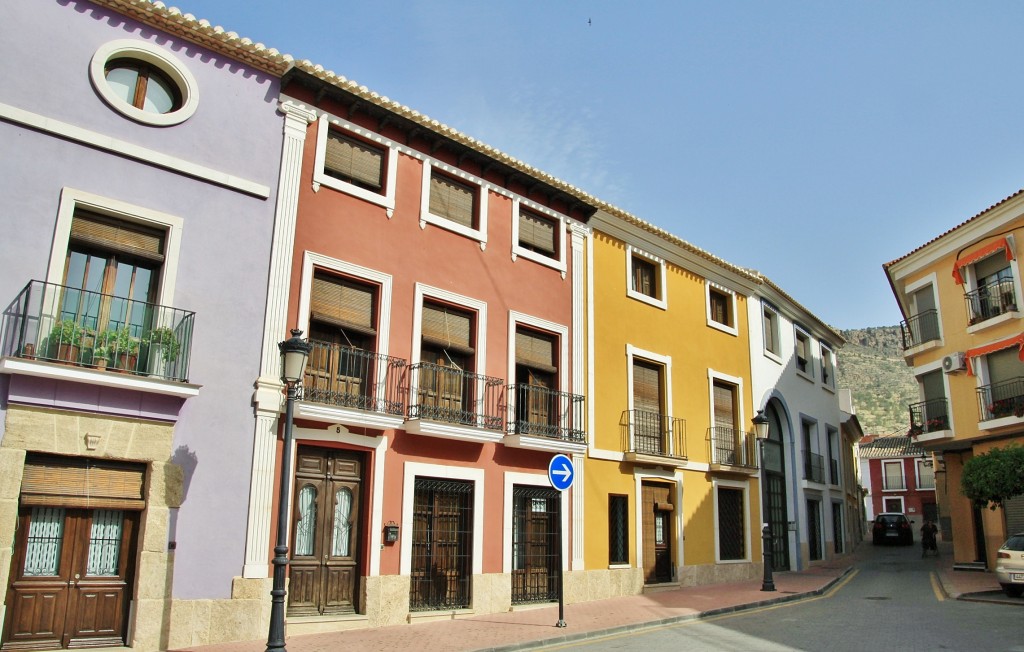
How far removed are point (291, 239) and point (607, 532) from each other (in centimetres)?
881

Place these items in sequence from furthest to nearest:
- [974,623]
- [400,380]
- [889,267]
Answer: [889,267]
[400,380]
[974,623]

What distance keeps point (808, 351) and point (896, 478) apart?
1348 inches

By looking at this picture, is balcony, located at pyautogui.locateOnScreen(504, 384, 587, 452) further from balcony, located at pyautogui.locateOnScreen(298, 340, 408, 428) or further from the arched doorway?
the arched doorway

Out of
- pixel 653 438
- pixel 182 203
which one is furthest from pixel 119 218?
pixel 653 438

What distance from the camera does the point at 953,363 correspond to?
22.4 m

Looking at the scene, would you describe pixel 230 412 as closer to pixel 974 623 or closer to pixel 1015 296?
pixel 974 623

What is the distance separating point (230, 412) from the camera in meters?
11.0

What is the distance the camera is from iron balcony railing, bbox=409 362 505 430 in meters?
13.4

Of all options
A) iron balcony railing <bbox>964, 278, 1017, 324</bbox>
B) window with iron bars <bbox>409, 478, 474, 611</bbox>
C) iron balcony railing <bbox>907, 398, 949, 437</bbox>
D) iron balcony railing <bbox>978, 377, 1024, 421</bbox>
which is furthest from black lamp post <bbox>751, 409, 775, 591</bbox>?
iron balcony railing <bbox>964, 278, 1017, 324</bbox>

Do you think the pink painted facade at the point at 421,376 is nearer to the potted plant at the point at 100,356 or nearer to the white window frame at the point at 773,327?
the potted plant at the point at 100,356

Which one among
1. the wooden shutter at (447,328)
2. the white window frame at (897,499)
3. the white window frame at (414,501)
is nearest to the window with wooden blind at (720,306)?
the wooden shutter at (447,328)

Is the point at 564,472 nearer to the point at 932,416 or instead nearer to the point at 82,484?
the point at 82,484

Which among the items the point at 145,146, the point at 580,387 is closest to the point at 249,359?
the point at 145,146

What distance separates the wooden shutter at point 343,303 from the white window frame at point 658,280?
7.23m
